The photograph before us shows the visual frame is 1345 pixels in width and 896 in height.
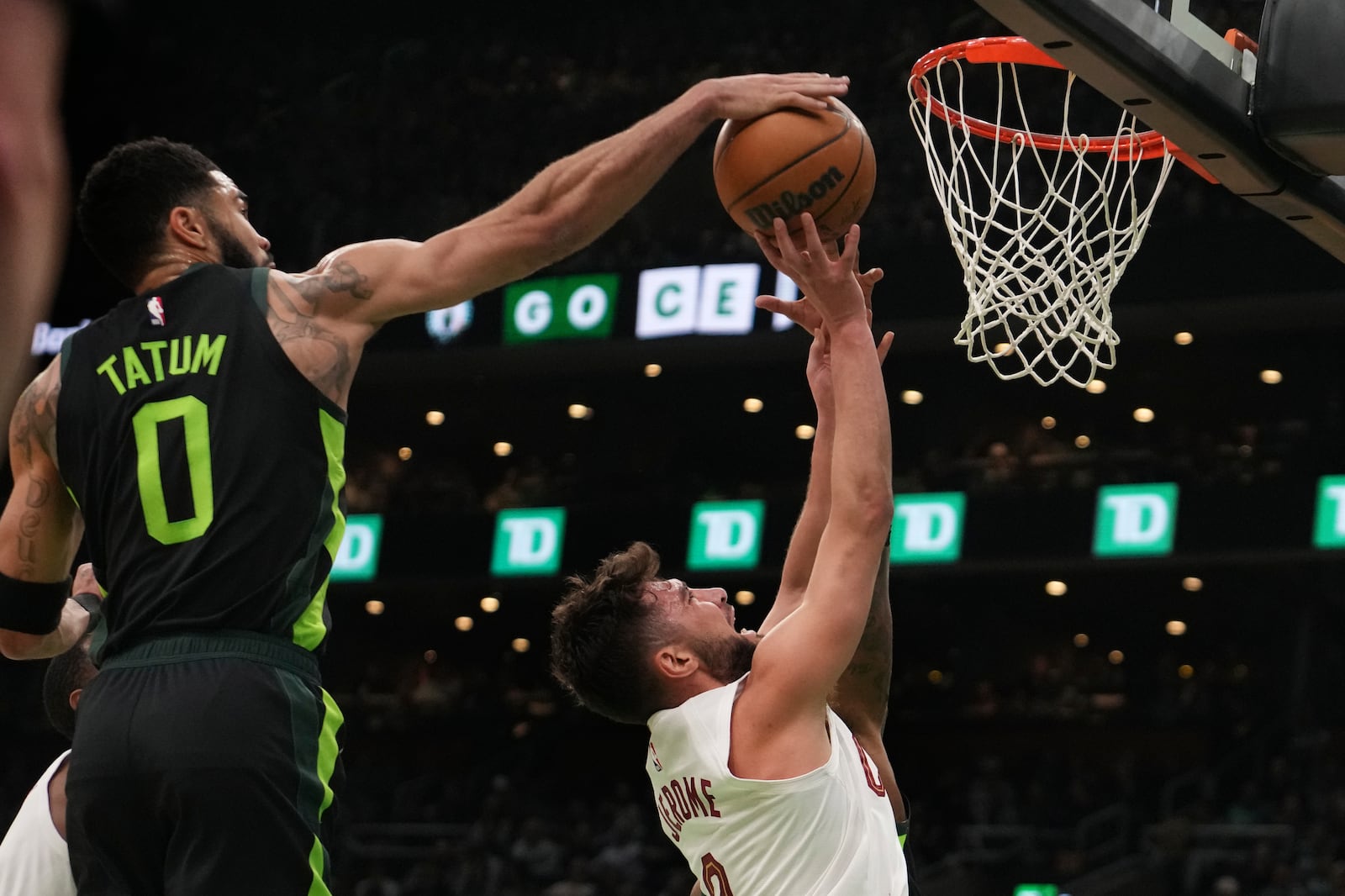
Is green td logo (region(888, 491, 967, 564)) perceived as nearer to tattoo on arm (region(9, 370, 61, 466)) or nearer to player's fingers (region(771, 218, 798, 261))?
player's fingers (region(771, 218, 798, 261))

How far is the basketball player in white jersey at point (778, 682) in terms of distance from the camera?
324cm

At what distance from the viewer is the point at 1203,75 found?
3977 millimetres

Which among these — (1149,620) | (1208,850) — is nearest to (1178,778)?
(1208,850)

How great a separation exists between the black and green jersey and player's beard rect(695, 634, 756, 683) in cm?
78

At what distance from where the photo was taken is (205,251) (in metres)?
3.35

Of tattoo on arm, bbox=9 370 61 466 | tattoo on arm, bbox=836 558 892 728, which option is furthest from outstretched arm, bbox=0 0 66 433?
tattoo on arm, bbox=836 558 892 728

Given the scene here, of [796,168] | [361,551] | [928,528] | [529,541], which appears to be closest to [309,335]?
[796,168]

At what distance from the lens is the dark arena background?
1639cm

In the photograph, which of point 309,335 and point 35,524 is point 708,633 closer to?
point 309,335

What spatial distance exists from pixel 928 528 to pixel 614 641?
44.8 feet

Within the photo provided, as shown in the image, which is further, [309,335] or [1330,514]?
[1330,514]

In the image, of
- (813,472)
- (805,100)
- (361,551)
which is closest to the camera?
(805,100)

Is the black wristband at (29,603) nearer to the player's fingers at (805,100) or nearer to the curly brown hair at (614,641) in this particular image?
the curly brown hair at (614,641)

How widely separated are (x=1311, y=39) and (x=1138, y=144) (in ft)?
3.58
